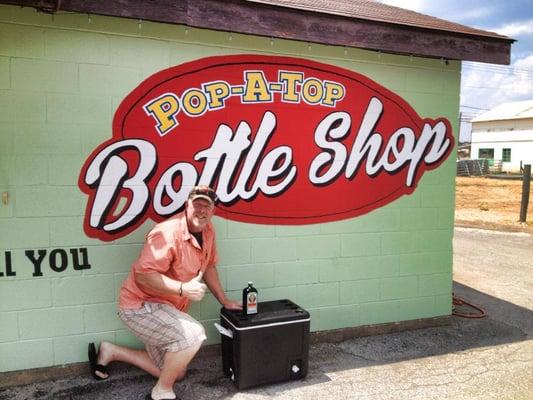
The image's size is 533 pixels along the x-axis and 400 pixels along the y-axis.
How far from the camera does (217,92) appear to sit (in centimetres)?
425

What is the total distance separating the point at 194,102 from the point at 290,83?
3.19 feet

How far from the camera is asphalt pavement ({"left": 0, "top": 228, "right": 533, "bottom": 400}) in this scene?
12.2 feet

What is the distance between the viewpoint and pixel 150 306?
3598mm

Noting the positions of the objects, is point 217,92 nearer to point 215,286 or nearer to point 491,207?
point 215,286

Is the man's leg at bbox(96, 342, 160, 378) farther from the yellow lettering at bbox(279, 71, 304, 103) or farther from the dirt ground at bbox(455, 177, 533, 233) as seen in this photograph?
the dirt ground at bbox(455, 177, 533, 233)

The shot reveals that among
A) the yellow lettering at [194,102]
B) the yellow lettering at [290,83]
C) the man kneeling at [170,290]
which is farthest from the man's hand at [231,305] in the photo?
the yellow lettering at [290,83]

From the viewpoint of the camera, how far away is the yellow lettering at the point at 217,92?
4.23 meters

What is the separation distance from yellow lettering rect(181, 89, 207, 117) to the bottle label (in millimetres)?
1662

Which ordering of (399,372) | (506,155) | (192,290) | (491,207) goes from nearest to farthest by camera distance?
(192,290) < (399,372) < (491,207) < (506,155)

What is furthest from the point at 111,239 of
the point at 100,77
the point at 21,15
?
the point at 21,15

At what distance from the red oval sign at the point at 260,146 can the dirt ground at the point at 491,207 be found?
807 cm

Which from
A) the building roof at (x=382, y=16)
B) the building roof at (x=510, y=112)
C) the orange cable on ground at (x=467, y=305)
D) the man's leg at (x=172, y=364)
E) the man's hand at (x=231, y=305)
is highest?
the building roof at (x=510, y=112)

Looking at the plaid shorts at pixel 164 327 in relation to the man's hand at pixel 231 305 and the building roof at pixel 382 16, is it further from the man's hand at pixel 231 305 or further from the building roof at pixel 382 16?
the building roof at pixel 382 16

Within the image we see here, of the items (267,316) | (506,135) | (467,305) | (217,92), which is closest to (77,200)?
(217,92)
